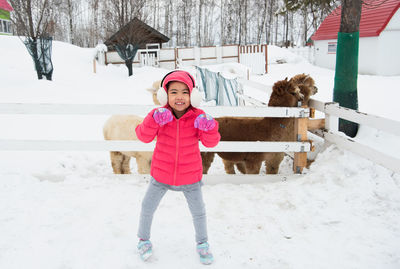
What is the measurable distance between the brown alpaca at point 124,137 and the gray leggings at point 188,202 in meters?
1.90

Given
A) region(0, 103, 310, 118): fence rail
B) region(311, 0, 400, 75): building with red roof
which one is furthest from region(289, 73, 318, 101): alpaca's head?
region(311, 0, 400, 75): building with red roof

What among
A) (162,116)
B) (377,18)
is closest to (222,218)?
(162,116)

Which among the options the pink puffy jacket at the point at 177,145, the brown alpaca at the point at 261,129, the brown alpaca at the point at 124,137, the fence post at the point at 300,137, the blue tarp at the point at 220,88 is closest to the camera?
the pink puffy jacket at the point at 177,145

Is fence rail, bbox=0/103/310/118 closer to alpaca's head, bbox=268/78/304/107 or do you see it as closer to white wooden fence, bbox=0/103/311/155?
white wooden fence, bbox=0/103/311/155

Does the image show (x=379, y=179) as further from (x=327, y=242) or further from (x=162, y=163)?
(x=162, y=163)

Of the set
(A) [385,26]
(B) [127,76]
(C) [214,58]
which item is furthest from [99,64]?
(A) [385,26]

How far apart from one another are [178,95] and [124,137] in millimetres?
2363

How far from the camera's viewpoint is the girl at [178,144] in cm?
251

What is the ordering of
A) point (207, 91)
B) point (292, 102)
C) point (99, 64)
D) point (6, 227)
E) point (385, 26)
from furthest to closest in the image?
point (99, 64)
point (385, 26)
point (207, 91)
point (292, 102)
point (6, 227)

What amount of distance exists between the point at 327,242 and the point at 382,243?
0.42m

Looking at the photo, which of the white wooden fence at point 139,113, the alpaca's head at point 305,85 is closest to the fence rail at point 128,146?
the white wooden fence at point 139,113

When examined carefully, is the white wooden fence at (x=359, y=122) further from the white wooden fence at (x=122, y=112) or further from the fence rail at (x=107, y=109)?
the fence rail at (x=107, y=109)

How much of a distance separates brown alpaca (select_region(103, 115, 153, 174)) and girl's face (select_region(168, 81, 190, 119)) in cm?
210

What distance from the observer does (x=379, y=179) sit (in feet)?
11.7
